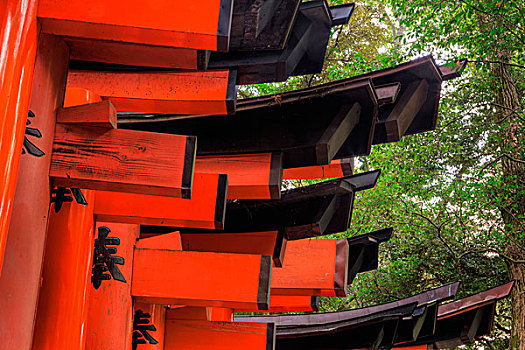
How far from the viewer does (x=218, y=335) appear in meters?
4.06

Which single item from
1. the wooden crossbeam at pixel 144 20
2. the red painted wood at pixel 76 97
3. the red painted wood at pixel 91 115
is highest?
the red painted wood at pixel 76 97

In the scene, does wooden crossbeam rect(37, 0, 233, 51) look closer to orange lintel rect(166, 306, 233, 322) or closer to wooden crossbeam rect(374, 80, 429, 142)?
wooden crossbeam rect(374, 80, 429, 142)

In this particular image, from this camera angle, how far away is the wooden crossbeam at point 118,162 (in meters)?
2.06

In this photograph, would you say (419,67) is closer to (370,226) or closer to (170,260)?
(170,260)

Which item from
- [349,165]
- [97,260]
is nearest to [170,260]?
[97,260]

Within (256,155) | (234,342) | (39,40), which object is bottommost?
(234,342)

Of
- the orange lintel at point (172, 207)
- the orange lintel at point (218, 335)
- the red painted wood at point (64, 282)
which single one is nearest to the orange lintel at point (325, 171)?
the orange lintel at point (218, 335)

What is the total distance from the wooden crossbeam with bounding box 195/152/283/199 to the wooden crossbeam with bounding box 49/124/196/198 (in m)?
1.31

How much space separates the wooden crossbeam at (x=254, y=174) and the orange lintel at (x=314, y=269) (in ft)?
4.69

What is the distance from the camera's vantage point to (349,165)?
507 centimetres

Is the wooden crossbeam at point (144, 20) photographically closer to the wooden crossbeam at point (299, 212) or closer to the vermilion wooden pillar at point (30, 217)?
the vermilion wooden pillar at point (30, 217)

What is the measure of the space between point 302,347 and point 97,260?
4415mm

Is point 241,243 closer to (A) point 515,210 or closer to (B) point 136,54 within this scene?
(B) point 136,54

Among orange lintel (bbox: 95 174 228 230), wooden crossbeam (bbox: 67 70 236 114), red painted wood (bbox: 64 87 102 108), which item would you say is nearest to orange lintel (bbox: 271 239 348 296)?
orange lintel (bbox: 95 174 228 230)
